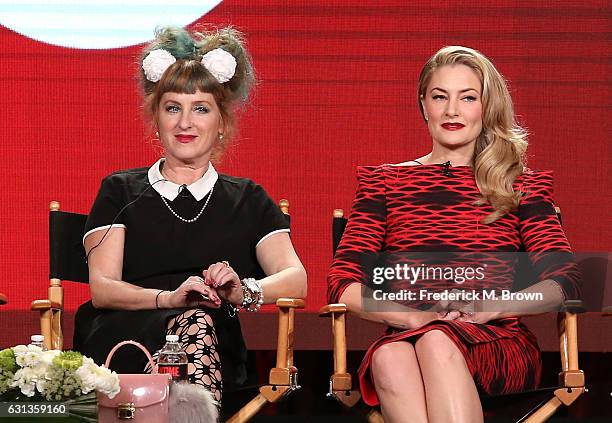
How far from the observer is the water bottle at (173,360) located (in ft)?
10.9

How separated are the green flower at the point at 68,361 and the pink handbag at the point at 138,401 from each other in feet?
0.37

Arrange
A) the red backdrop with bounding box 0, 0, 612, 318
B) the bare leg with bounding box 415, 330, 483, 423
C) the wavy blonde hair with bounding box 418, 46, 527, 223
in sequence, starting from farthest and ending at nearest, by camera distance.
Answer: the red backdrop with bounding box 0, 0, 612, 318, the wavy blonde hair with bounding box 418, 46, 527, 223, the bare leg with bounding box 415, 330, 483, 423

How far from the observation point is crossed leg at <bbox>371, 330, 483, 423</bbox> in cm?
320

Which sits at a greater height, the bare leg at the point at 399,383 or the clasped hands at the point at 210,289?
the clasped hands at the point at 210,289

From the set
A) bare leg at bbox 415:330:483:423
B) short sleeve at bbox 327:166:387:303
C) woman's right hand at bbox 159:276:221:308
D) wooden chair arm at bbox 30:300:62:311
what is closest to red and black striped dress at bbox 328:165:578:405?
short sleeve at bbox 327:166:387:303

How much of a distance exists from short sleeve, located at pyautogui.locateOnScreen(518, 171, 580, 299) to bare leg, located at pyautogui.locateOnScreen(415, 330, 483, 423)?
505 mm

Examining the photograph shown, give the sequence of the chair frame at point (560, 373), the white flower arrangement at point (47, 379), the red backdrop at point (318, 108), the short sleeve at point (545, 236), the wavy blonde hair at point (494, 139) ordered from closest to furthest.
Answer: the white flower arrangement at point (47, 379) < the chair frame at point (560, 373) < the short sleeve at point (545, 236) < the wavy blonde hair at point (494, 139) < the red backdrop at point (318, 108)

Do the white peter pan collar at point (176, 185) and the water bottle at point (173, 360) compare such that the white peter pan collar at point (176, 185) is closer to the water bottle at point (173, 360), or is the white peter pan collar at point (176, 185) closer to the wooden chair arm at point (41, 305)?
the wooden chair arm at point (41, 305)

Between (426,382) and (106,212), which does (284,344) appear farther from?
(106,212)

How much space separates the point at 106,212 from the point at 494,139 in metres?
1.21

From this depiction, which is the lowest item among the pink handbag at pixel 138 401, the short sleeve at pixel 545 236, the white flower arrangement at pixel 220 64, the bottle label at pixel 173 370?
the pink handbag at pixel 138 401

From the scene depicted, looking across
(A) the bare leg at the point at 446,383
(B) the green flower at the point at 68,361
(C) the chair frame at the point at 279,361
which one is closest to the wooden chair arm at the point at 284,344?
(C) the chair frame at the point at 279,361

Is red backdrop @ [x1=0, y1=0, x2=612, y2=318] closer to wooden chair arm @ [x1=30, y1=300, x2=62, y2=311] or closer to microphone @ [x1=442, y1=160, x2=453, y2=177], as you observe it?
microphone @ [x1=442, y1=160, x2=453, y2=177]

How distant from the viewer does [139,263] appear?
155 inches
